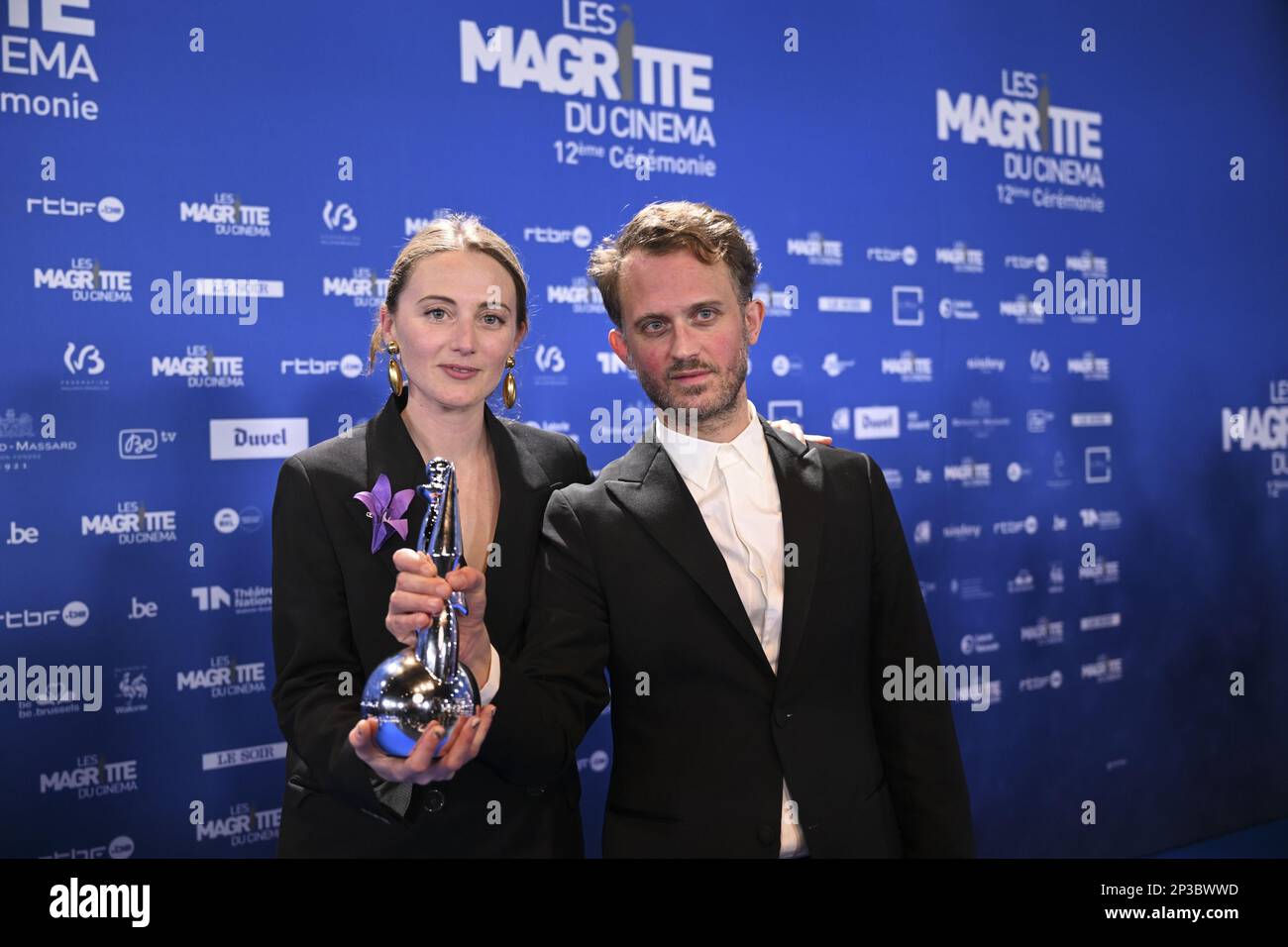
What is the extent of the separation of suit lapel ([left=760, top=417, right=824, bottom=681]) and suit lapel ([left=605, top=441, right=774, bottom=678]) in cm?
7

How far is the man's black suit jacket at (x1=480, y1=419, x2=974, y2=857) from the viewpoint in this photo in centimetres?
183

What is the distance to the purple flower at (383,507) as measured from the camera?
1.82 m

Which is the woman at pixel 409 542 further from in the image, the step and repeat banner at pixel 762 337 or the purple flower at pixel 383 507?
the step and repeat banner at pixel 762 337

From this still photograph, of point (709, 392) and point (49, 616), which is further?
point (49, 616)

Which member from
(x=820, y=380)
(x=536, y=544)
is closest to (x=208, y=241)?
(x=536, y=544)

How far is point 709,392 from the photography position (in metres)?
1.93

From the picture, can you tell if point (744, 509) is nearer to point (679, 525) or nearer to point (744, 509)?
point (744, 509)

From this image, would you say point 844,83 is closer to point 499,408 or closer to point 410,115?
point 410,115

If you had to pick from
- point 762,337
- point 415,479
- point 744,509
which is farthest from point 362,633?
point 762,337

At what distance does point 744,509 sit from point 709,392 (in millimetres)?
238

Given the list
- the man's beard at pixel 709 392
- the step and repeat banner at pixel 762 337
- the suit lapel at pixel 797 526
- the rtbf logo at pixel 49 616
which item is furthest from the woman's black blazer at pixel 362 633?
the rtbf logo at pixel 49 616

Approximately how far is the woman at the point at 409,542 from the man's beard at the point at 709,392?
331 mm

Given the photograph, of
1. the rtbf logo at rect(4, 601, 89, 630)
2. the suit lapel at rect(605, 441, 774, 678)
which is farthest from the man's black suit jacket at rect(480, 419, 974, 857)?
the rtbf logo at rect(4, 601, 89, 630)
